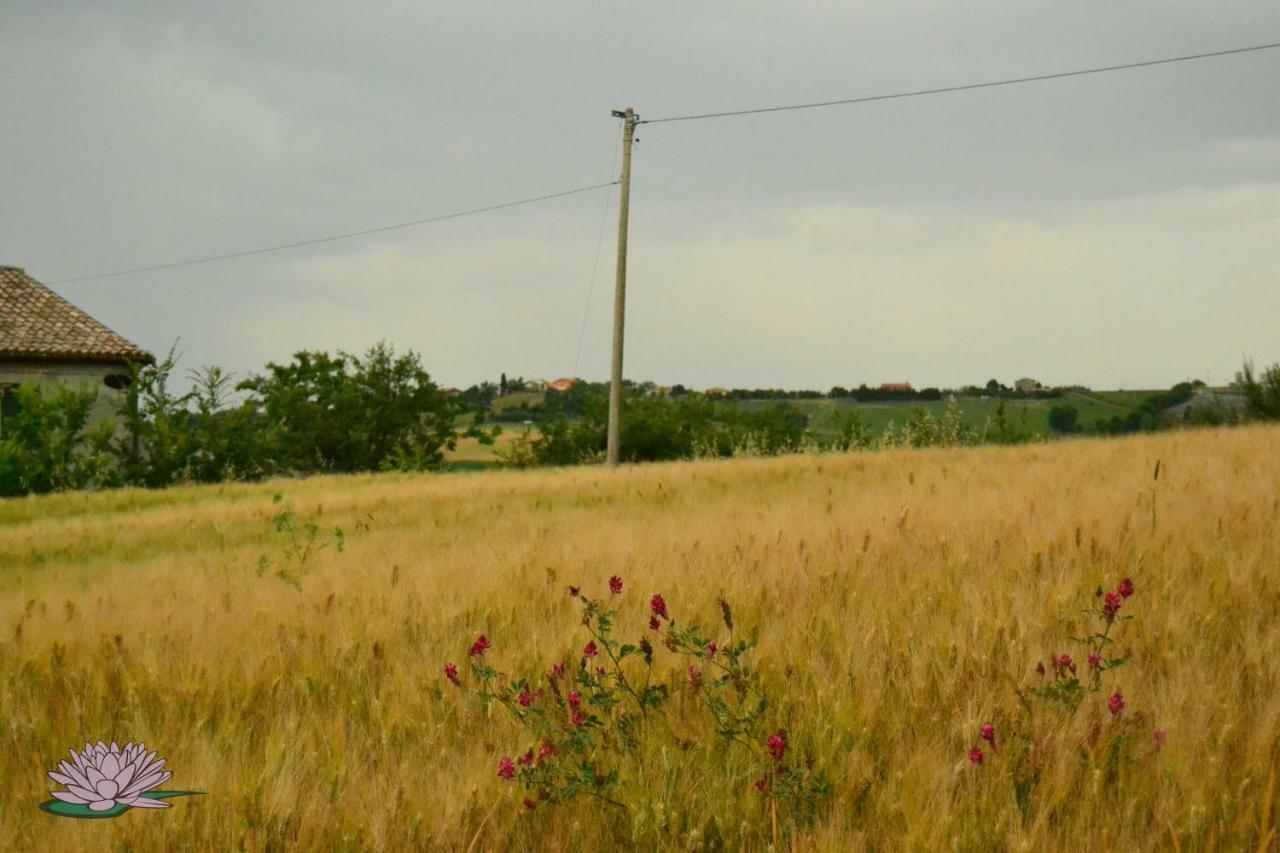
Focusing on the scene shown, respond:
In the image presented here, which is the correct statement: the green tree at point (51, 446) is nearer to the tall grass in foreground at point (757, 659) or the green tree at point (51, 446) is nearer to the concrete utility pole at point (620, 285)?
the concrete utility pole at point (620, 285)

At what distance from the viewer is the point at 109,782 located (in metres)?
2.30

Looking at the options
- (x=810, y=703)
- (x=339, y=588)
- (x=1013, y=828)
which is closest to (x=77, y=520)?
(x=339, y=588)

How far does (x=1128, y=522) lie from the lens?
193 inches

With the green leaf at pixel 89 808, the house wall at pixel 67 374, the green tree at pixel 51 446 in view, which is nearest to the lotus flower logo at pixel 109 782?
the green leaf at pixel 89 808

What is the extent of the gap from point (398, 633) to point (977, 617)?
228cm

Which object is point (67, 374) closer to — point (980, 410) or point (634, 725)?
point (980, 410)

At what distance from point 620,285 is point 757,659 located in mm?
14379

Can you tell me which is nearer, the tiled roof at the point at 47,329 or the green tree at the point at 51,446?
the green tree at the point at 51,446

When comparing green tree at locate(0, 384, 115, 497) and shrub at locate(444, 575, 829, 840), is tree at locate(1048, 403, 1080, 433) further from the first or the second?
shrub at locate(444, 575, 829, 840)

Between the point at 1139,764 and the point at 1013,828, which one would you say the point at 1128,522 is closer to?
the point at 1139,764

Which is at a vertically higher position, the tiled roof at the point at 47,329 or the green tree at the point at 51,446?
the tiled roof at the point at 47,329

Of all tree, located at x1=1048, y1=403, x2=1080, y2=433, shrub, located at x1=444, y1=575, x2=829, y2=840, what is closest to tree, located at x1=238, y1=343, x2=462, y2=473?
tree, located at x1=1048, y1=403, x2=1080, y2=433

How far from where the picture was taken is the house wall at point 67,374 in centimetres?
2495

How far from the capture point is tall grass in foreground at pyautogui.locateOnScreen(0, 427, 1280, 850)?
215 cm
